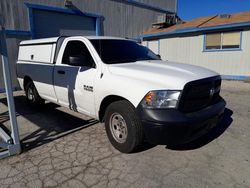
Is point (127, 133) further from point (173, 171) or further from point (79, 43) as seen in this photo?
point (79, 43)

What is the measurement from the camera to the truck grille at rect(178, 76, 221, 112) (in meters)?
3.08

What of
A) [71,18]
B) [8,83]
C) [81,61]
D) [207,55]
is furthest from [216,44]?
[8,83]

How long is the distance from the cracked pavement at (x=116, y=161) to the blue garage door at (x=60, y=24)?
7037mm

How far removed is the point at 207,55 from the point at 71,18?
8.85m

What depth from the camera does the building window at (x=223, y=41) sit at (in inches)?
501

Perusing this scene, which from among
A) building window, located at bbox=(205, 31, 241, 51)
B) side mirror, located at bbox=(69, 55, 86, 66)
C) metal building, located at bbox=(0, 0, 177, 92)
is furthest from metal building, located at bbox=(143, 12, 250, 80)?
side mirror, located at bbox=(69, 55, 86, 66)

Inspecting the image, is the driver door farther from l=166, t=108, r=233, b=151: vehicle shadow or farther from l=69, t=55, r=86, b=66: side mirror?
l=166, t=108, r=233, b=151: vehicle shadow

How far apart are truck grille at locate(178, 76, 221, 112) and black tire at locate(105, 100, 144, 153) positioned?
0.71 metres

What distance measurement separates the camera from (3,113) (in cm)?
616

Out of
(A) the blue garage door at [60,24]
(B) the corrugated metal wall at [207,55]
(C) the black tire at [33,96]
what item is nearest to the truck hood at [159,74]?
(C) the black tire at [33,96]

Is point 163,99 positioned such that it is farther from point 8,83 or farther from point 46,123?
point 46,123

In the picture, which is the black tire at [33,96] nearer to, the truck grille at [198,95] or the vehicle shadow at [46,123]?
the vehicle shadow at [46,123]

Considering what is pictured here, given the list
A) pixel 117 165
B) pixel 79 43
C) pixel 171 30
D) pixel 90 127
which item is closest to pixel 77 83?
pixel 79 43

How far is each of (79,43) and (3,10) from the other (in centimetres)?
675
